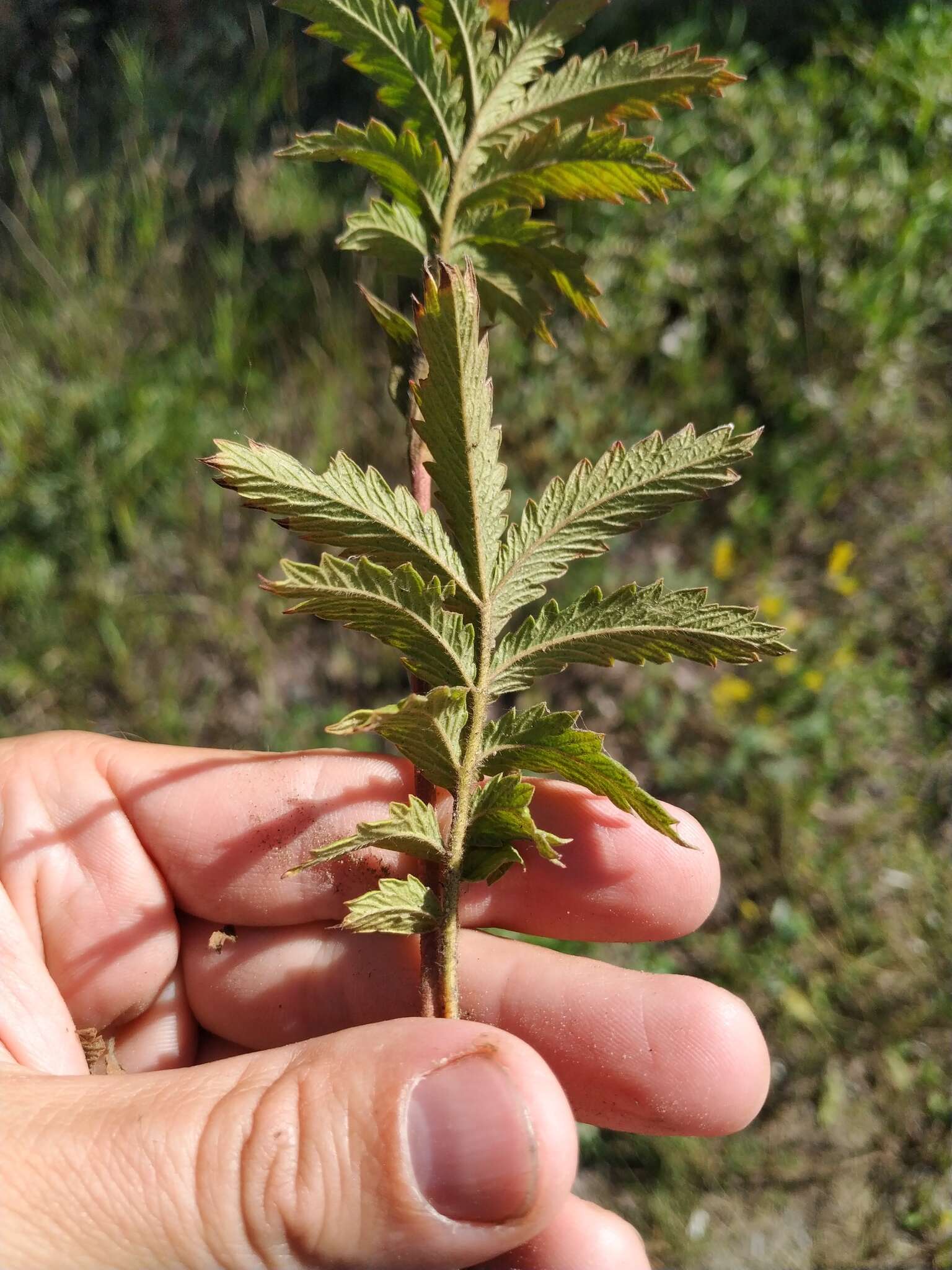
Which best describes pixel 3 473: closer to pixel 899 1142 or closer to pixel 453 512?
pixel 453 512

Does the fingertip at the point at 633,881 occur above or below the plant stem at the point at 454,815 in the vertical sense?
below

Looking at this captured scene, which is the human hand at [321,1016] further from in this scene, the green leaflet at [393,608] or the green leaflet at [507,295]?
the green leaflet at [507,295]

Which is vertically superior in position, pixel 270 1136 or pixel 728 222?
pixel 728 222

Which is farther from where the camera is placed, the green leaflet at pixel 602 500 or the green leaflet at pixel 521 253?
the green leaflet at pixel 521 253

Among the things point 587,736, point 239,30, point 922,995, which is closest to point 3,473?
point 239,30

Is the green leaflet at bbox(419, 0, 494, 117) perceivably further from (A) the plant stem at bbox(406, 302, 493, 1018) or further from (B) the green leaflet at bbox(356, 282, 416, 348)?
(B) the green leaflet at bbox(356, 282, 416, 348)

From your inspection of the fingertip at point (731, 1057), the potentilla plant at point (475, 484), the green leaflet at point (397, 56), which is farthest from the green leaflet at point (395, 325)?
the fingertip at point (731, 1057)

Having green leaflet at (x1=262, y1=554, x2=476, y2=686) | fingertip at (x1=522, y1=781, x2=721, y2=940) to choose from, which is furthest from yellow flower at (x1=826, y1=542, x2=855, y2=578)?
green leaflet at (x1=262, y1=554, x2=476, y2=686)
